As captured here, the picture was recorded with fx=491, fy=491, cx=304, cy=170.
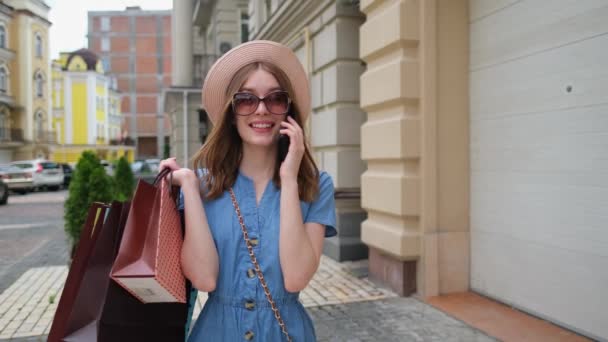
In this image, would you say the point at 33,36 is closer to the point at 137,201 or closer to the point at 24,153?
the point at 24,153

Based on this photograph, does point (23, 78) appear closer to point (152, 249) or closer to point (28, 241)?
point (28, 241)

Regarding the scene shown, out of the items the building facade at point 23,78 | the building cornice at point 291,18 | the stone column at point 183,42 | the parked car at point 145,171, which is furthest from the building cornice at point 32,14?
the building cornice at point 291,18

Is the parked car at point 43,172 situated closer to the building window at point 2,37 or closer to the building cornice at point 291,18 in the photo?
the building cornice at point 291,18

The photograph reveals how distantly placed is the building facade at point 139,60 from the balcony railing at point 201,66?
166 feet

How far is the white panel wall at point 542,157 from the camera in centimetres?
353

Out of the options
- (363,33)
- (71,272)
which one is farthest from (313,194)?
(363,33)

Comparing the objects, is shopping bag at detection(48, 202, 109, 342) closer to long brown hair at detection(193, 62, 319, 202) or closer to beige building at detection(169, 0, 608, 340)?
long brown hair at detection(193, 62, 319, 202)

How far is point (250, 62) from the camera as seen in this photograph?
172 centimetres

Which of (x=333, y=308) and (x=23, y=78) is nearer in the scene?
(x=333, y=308)

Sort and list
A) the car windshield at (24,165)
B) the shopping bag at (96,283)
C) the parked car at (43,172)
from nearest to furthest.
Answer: the shopping bag at (96,283)
the car windshield at (24,165)
the parked car at (43,172)

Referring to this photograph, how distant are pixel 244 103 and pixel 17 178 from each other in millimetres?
24457

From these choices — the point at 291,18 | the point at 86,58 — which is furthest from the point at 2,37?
the point at 291,18

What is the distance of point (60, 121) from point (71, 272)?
57899 millimetres

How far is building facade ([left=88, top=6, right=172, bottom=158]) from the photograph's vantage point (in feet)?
229
